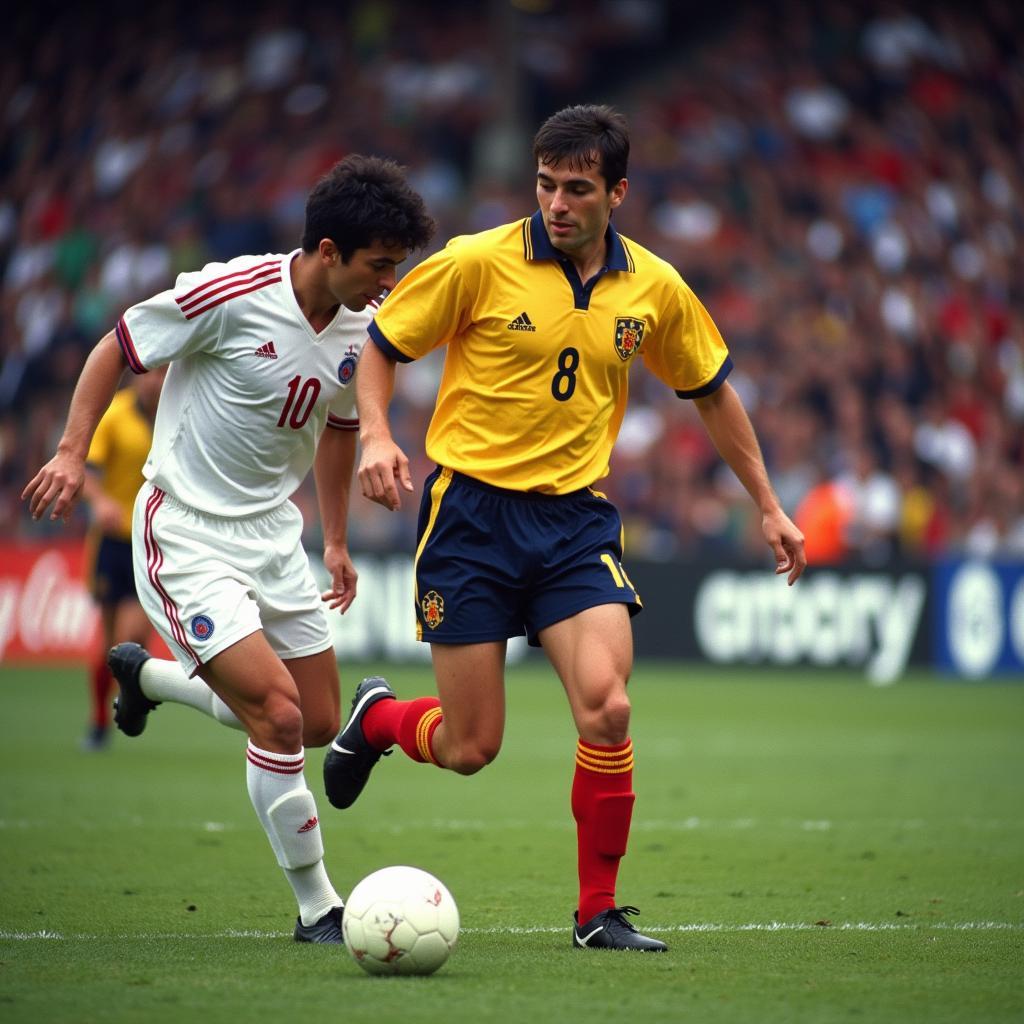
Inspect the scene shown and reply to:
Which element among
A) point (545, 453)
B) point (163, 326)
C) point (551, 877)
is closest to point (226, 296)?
point (163, 326)

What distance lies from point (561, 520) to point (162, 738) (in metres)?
8.19

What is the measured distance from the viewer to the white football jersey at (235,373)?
5.75m

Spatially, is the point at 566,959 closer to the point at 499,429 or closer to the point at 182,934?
the point at 182,934

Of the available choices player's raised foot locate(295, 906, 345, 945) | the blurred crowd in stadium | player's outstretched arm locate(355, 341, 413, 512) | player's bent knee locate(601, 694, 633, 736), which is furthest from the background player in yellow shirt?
the blurred crowd in stadium

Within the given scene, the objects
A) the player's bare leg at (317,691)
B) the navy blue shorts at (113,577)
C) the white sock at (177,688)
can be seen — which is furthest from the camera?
the navy blue shorts at (113,577)

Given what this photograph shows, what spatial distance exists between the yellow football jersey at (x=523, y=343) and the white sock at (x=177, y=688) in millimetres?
1300

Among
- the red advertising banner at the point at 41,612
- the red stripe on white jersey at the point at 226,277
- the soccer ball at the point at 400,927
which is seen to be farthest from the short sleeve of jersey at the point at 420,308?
the red advertising banner at the point at 41,612

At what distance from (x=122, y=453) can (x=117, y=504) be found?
0.33m

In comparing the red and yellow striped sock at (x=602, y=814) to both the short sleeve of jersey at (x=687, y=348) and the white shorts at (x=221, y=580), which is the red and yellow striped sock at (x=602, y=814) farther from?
the short sleeve of jersey at (x=687, y=348)

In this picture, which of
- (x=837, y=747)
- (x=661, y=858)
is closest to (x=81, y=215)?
(x=837, y=747)

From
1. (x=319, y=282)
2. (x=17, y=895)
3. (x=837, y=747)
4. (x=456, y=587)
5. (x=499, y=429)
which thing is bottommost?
(x=837, y=747)

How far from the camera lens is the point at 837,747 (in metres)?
12.3

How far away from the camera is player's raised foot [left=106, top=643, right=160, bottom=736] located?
22.4 ft

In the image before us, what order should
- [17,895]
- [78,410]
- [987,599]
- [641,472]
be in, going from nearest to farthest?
[78,410] → [17,895] → [987,599] → [641,472]
